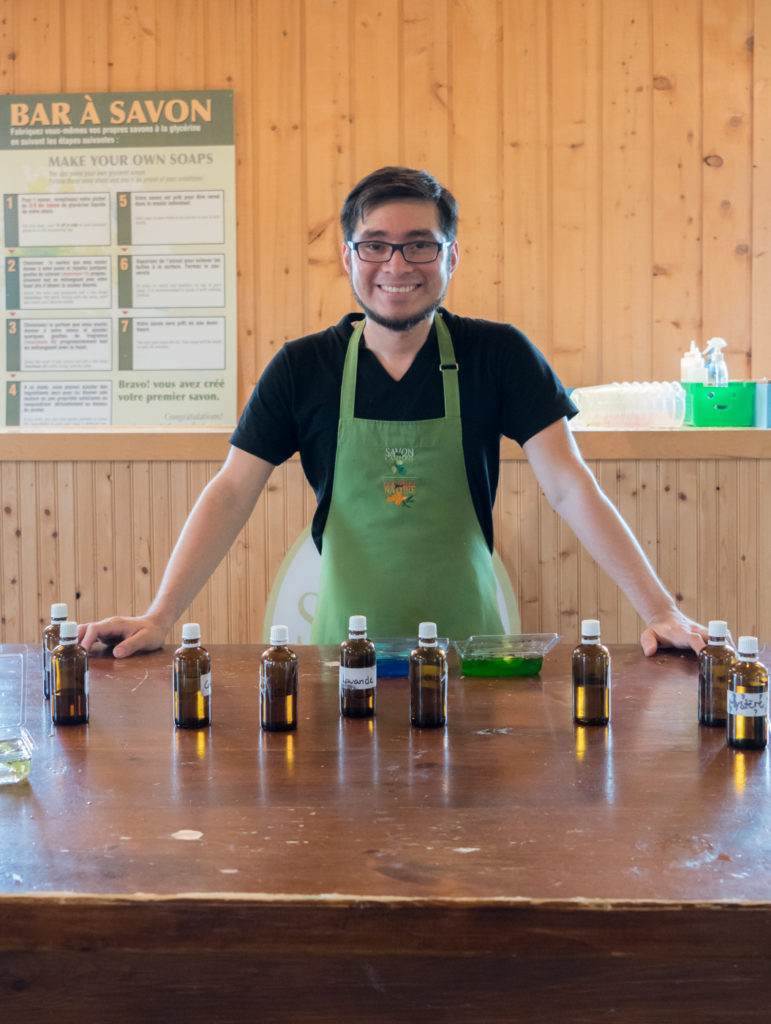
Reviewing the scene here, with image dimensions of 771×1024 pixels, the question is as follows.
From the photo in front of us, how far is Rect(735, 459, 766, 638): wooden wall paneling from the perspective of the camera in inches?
139

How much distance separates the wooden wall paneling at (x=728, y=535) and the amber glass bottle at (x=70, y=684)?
246 centimetres

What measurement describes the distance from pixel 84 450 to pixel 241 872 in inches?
112

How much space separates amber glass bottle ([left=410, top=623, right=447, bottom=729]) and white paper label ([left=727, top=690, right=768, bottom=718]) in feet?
1.31

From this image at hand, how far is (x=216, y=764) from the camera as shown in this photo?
1.40 meters

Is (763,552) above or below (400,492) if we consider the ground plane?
below

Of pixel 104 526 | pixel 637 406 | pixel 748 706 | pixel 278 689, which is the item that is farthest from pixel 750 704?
pixel 104 526

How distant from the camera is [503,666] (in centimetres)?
191

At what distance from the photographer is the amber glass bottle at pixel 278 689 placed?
156 cm

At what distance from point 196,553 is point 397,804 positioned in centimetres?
116

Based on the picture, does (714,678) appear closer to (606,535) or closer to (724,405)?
(606,535)

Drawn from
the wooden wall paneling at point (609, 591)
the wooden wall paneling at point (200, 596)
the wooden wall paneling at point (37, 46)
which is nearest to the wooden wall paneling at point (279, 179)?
the wooden wall paneling at point (200, 596)

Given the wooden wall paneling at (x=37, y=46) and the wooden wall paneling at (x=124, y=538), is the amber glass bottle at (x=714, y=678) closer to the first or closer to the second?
the wooden wall paneling at (x=124, y=538)

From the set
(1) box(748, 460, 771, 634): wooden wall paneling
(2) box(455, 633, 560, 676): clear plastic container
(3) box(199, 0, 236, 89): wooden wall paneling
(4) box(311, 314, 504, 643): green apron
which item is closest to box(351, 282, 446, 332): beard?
(4) box(311, 314, 504, 643): green apron

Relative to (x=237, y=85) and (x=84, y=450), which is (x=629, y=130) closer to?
(x=237, y=85)
